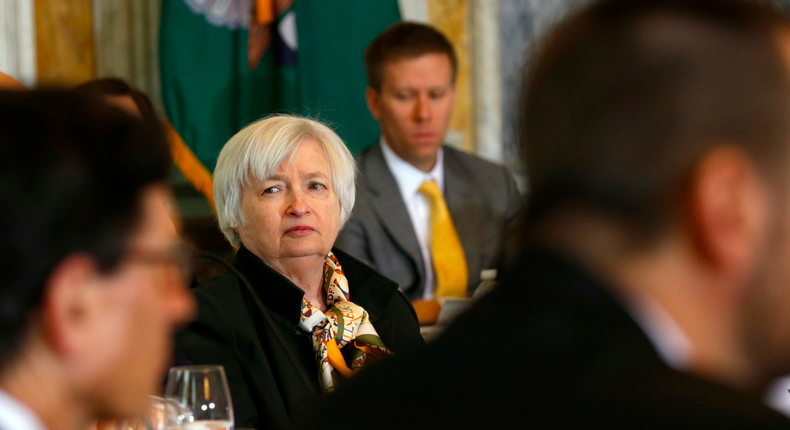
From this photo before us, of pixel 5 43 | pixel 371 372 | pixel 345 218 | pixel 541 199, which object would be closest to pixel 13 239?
pixel 371 372

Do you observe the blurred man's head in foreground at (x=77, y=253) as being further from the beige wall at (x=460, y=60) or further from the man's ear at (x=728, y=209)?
the beige wall at (x=460, y=60)

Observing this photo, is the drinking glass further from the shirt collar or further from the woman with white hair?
the shirt collar

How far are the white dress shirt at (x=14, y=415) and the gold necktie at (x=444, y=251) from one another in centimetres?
282

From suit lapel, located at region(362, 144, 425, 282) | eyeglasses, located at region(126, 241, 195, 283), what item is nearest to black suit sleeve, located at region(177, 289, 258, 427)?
eyeglasses, located at region(126, 241, 195, 283)

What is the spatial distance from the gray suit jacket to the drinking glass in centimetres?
187

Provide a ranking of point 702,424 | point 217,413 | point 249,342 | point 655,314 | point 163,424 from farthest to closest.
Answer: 1. point 249,342
2. point 217,413
3. point 163,424
4. point 655,314
5. point 702,424

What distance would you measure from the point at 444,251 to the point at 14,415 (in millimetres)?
2899

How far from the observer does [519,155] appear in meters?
0.95

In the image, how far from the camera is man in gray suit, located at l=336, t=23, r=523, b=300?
3.56m

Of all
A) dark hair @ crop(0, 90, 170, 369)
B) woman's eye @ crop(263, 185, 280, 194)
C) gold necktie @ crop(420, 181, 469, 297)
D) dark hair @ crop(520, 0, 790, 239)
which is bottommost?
gold necktie @ crop(420, 181, 469, 297)

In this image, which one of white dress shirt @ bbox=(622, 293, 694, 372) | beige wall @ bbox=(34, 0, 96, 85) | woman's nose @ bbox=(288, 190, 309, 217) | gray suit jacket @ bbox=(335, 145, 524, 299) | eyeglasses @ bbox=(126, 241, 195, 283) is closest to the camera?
white dress shirt @ bbox=(622, 293, 694, 372)

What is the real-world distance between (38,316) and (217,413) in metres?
0.73

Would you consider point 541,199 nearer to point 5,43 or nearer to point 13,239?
point 13,239

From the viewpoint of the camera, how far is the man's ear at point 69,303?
0.85m
